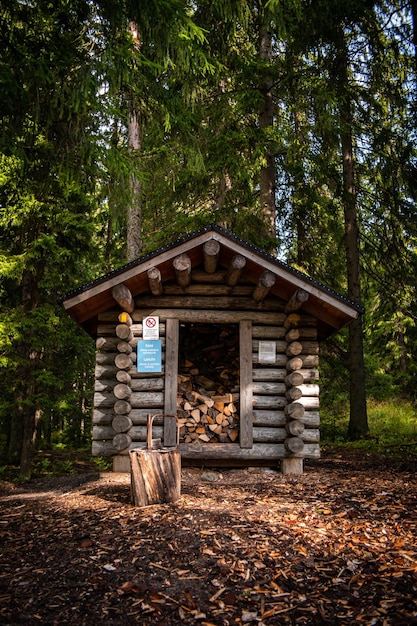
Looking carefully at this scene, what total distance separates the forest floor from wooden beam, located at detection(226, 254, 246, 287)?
3371mm

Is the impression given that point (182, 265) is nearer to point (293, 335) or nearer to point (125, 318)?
point (125, 318)

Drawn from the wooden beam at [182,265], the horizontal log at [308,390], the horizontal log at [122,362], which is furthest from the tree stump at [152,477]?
the horizontal log at [308,390]

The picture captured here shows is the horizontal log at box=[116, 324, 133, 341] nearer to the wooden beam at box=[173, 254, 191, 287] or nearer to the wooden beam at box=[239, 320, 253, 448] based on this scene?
the wooden beam at box=[173, 254, 191, 287]

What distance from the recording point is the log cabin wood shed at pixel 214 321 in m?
7.73

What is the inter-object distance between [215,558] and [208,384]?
5.38 metres

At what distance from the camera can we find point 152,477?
5.99 m

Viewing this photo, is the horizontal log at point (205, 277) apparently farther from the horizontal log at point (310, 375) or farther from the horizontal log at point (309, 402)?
the horizontal log at point (309, 402)

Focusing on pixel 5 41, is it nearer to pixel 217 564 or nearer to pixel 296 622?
pixel 217 564

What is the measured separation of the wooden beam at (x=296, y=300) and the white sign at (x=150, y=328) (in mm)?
2272

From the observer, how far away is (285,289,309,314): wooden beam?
7.71m

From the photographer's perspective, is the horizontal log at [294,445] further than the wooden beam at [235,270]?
Yes

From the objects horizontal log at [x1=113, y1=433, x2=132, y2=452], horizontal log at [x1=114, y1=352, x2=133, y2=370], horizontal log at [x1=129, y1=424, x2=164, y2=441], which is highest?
horizontal log at [x1=114, y1=352, x2=133, y2=370]

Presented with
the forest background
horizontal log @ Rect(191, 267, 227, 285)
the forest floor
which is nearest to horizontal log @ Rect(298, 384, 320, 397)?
the forest floor

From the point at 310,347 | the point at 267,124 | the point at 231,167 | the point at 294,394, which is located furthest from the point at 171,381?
the point at 267,124
